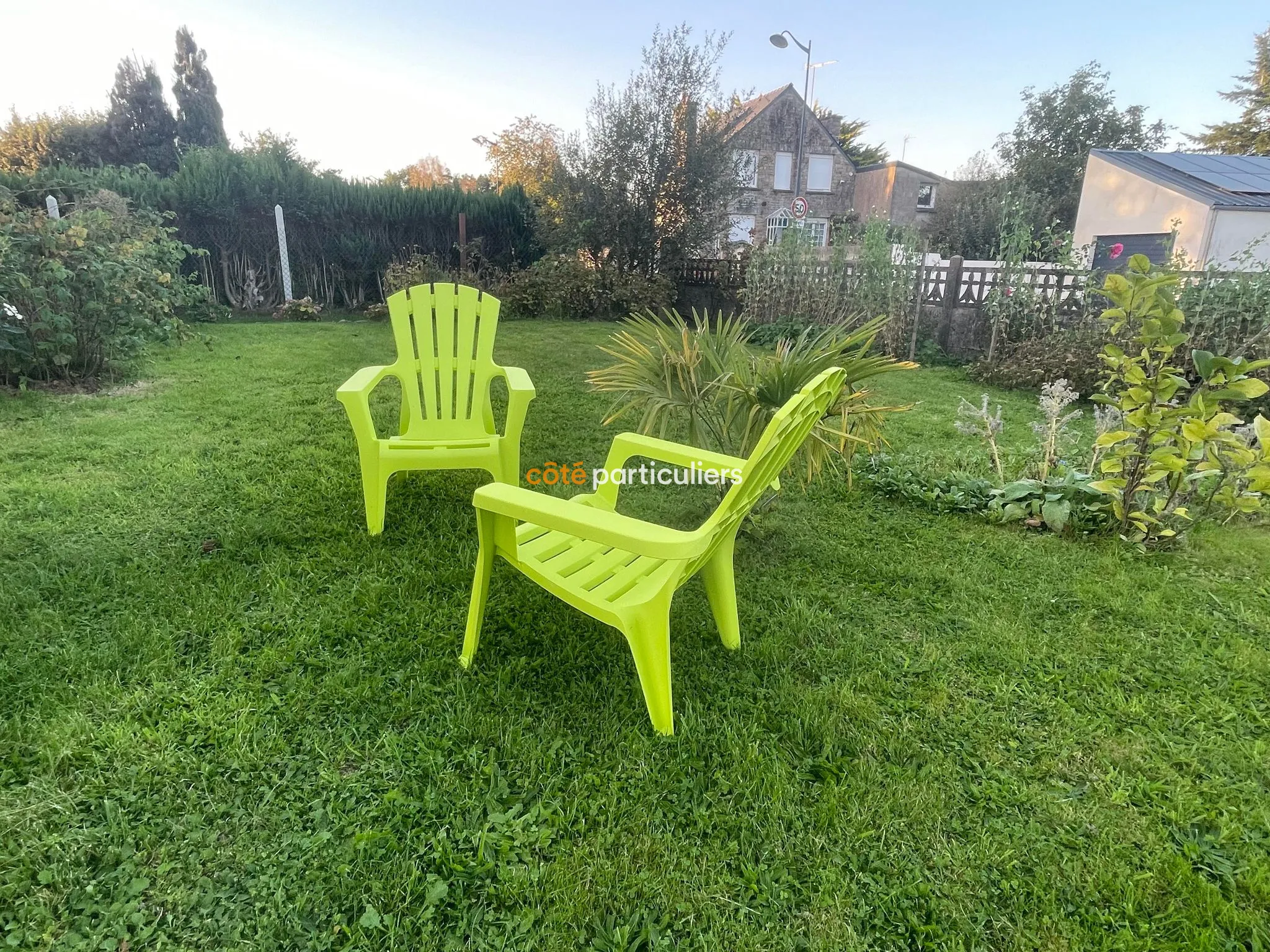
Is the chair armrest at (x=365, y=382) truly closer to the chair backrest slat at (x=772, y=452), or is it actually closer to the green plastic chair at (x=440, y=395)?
the green plastic chair at (x=440, y=395)

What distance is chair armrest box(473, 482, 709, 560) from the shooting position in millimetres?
1257

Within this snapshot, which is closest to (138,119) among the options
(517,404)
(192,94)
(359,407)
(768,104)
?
(192,94)

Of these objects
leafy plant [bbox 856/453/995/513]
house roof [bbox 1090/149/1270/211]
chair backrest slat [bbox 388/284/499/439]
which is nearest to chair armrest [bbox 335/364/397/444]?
chair backrest slat [bbox 388/284/499/439]

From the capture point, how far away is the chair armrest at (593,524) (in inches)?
49.5

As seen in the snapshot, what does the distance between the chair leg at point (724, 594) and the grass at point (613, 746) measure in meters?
0.05

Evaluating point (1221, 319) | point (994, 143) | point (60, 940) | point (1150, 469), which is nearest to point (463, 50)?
point (1221, 319)

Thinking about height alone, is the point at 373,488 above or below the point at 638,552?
below

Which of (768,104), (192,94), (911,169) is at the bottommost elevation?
(911,169)

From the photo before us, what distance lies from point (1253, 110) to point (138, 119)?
32.2 meters

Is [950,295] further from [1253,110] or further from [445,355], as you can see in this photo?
[1253,110]

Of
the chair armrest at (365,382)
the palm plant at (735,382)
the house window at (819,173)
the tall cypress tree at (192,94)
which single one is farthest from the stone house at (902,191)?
the chair armrest at (365,382)

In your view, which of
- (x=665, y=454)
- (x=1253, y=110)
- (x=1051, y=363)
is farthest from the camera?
(x=1253, y=110)

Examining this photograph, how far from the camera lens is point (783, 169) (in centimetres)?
2127

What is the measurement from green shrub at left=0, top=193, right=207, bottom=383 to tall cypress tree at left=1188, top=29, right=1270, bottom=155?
25.1 meters
